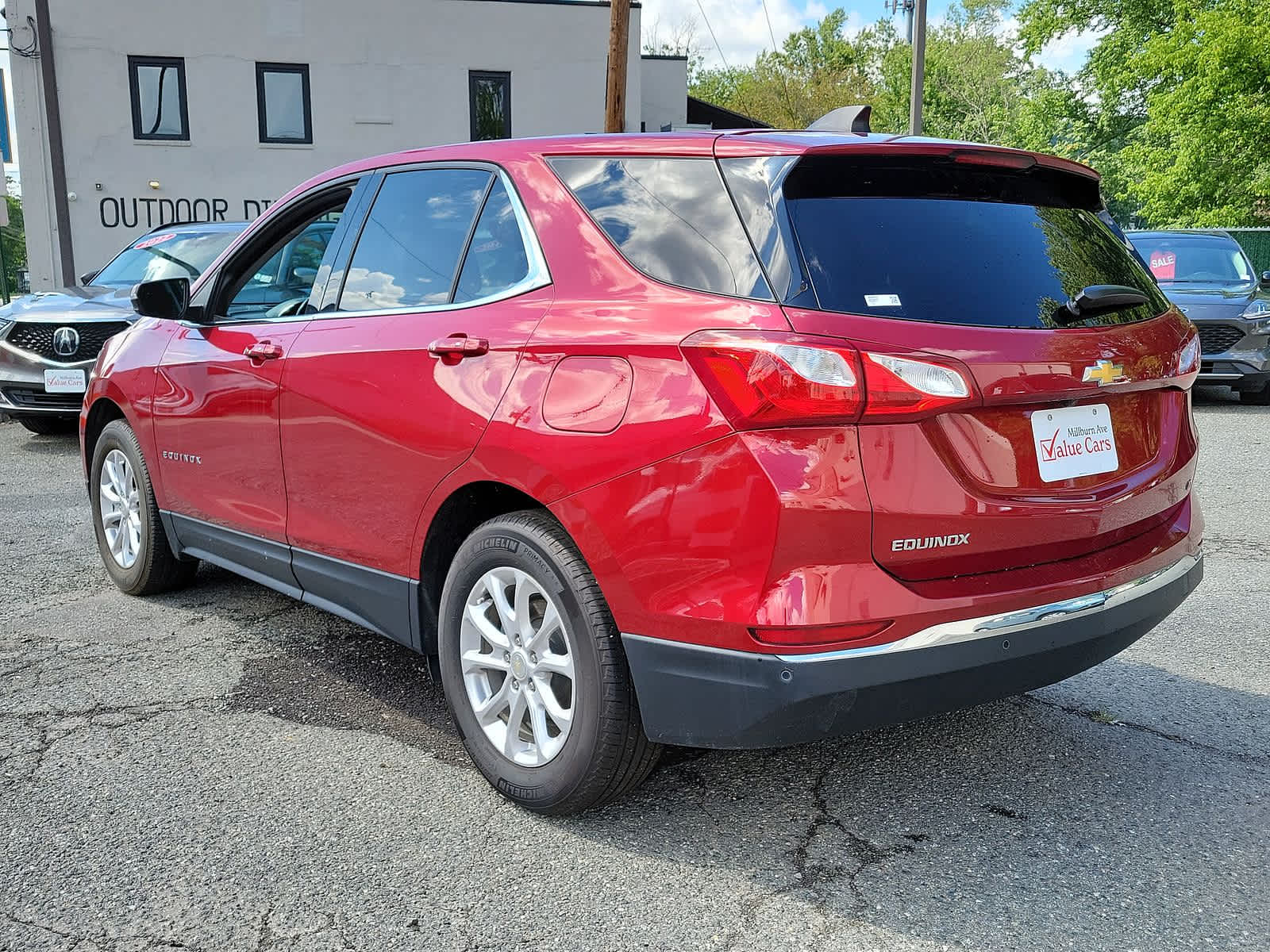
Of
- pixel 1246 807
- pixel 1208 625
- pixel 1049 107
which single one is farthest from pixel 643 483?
pixel 1049 107

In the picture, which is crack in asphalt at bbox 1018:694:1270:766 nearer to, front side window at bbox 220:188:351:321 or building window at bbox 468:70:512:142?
front side window at bbox 220:188:351:321

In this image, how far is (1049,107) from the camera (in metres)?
36.2

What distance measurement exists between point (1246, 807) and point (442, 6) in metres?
23.7

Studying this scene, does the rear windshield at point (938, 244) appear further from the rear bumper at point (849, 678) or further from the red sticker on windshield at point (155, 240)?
the red sticker on windshield at point (155, 240)

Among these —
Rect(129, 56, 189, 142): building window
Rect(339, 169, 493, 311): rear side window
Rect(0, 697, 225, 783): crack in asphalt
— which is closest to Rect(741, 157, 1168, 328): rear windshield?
Rect(339, 169, 493, 311): rear side window

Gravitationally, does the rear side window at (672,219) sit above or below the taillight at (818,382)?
above

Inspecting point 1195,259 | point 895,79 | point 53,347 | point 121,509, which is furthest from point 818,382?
point 895,79

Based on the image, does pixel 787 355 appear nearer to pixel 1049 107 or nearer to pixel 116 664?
pixel 116 664

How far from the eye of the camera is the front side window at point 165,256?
983 cm

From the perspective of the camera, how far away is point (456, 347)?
3.08 metres

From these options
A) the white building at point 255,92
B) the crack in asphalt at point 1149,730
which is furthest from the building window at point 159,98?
the crack in asphalt at point 1149,730

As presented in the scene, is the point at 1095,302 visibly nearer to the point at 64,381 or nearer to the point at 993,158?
the point at 993,158

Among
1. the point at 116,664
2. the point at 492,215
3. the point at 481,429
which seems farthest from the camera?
the point at 116,664

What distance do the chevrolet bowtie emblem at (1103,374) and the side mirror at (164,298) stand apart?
3.32 m
